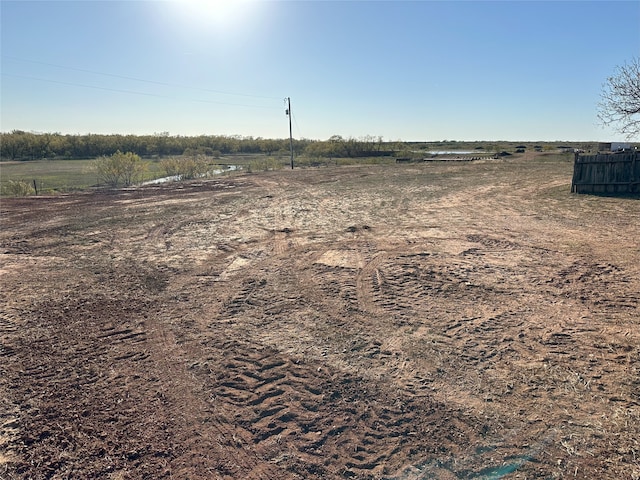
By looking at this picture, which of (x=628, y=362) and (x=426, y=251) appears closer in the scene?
(x=628, y=362)

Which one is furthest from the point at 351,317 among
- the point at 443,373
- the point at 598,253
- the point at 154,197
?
the point at 154,197

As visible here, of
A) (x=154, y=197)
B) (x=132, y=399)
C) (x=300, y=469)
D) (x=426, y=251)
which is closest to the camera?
(x=300, y=469)

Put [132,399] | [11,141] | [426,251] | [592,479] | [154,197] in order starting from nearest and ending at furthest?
[592,479], [132,399], [426,251], [154,197], [11,141]

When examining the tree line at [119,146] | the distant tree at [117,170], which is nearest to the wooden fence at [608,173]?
the distant tree at [117,170]

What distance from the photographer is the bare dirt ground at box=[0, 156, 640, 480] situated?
9.70 ft

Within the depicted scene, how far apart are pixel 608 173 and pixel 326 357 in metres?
14.3

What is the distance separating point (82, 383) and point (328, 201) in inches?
460

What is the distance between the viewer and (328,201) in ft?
48.9

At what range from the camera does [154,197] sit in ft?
56.1

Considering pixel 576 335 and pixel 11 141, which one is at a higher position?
pixel 11 141

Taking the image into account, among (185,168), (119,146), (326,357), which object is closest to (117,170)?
(185,168)

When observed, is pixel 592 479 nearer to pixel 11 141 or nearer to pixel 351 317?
pixel 351 317

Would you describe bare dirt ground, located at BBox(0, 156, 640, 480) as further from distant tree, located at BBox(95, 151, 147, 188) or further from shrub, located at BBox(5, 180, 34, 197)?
Answer: distant tree, located at BBox(95, 151, 147, 188)

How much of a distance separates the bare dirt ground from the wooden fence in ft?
20.2
